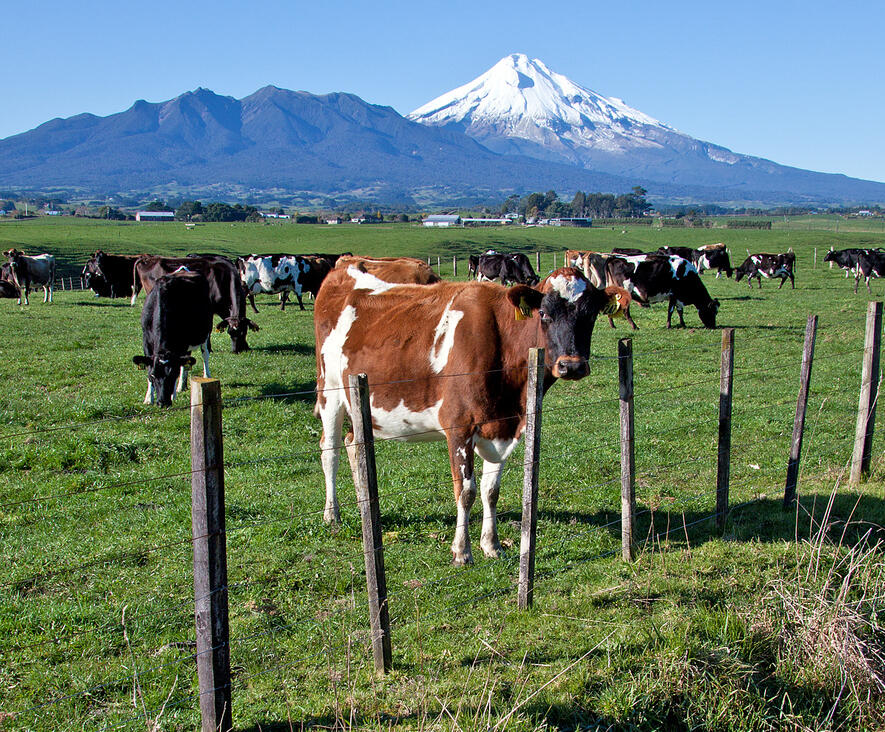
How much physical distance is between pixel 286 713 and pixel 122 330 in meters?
18.2

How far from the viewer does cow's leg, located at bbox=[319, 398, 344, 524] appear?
7.48m

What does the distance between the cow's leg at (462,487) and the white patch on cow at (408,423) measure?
323 mm

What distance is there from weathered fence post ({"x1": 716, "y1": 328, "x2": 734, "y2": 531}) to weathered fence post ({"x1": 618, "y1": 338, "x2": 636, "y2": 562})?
0.99m

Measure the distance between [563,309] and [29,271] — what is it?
3047 cm

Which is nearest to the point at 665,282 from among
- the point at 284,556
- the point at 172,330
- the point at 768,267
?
the point at 172,330

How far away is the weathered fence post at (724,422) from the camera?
6.54 m

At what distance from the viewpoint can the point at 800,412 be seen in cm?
728

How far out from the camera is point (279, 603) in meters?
5.81

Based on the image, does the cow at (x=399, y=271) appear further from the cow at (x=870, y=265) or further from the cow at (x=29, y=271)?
the cow at (x=870, y=265)

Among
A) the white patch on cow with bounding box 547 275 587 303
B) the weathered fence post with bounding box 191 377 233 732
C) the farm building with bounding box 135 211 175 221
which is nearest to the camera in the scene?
the weathered fence post with bounding box 191 377 233 732

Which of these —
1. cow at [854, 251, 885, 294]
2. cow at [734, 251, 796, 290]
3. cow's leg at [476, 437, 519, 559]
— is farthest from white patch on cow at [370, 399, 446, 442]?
cow at [734, 251, 796, 290]

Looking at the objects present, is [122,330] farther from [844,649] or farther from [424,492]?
[844,649]

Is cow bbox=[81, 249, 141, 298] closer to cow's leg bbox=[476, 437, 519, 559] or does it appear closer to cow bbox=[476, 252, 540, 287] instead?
cow bbox=[476, 252, 540, 287]

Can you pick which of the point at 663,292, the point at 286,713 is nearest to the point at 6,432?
the point at 286,713
